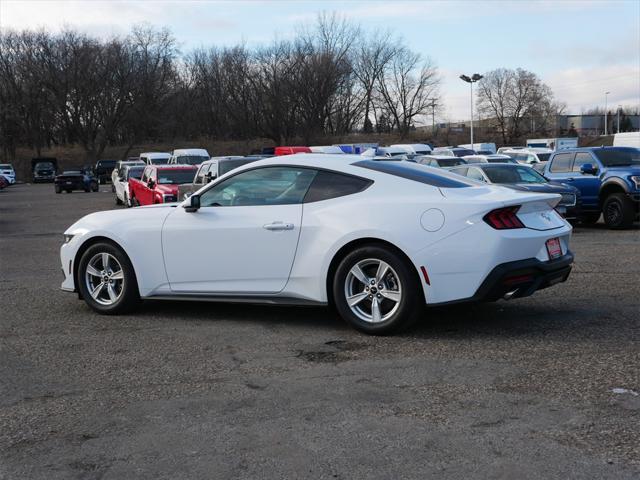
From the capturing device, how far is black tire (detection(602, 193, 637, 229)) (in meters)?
15.6

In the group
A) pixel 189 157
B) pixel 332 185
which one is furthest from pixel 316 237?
pixel 189 157

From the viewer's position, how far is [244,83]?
92.9m

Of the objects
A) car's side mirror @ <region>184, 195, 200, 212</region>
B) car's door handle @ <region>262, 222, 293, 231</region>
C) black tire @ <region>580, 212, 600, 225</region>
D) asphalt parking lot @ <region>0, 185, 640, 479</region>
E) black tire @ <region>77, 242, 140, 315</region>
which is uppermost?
car's side mirror @ <region>184, 195, 200, 212</region>

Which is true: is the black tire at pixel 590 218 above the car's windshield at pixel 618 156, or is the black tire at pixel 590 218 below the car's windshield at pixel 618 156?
below

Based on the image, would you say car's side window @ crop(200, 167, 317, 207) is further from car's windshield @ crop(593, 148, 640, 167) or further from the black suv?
the black suv

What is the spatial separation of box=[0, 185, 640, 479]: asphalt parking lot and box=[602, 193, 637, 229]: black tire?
8461mm

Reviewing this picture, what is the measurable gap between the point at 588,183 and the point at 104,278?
12100 mm

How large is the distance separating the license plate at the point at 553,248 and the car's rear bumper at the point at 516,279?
0.06m

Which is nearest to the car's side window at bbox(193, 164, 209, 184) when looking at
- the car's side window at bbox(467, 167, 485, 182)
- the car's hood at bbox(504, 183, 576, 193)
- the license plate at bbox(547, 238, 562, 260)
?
the car's side window at bbox(467, 167, 485, 182)

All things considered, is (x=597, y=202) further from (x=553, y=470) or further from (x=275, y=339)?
(x=553, y=470)

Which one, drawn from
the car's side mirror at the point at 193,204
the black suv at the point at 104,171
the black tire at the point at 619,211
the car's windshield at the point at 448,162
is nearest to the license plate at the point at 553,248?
the car's side mirror at the point at 193,204

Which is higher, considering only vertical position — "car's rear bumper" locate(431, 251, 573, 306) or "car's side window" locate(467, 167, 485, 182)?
"car's side window" locate(467, 167, 485, 182)

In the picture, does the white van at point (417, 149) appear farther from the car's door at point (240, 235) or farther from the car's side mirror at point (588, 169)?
the car's door at point (240, 235)

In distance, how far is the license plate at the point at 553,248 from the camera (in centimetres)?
633
